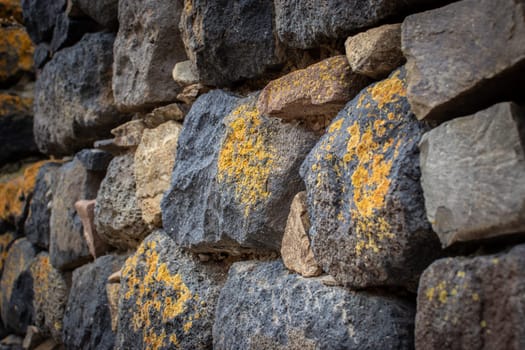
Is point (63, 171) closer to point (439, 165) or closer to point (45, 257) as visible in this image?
point (45, 257)

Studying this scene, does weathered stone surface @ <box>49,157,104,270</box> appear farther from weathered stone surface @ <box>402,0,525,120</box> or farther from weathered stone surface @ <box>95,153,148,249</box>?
weathered stone surface @ <box>402,0,525,120</box>

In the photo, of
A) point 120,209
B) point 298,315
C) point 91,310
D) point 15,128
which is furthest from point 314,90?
point 15,128

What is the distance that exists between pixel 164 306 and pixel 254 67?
0.57 m

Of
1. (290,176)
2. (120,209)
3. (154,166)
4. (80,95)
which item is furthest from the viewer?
(80,95)

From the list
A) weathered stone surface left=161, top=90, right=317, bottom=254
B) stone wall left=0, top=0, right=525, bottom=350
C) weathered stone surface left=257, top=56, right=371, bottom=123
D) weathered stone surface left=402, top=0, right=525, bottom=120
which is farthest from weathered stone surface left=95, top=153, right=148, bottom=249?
weathered stone surface left=402, top=0, right=525, bottom=120

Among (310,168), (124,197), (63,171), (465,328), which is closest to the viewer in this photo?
(465,328)

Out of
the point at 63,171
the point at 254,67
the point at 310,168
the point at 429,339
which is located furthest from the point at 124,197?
the point at 429,339

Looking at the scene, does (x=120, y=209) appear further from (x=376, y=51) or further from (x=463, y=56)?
(x=463, y=56)

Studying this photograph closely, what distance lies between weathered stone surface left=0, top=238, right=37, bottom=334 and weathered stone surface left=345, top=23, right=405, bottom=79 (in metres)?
1.85

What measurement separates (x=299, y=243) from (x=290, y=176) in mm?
124

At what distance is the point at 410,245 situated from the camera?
70 cm

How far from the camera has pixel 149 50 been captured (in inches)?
56.7

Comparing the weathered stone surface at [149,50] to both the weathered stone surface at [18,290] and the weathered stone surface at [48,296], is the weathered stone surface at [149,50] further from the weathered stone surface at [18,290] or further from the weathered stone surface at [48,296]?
the weathered stone surface at [18,290]

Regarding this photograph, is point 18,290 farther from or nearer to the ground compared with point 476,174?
nearer to the ground
